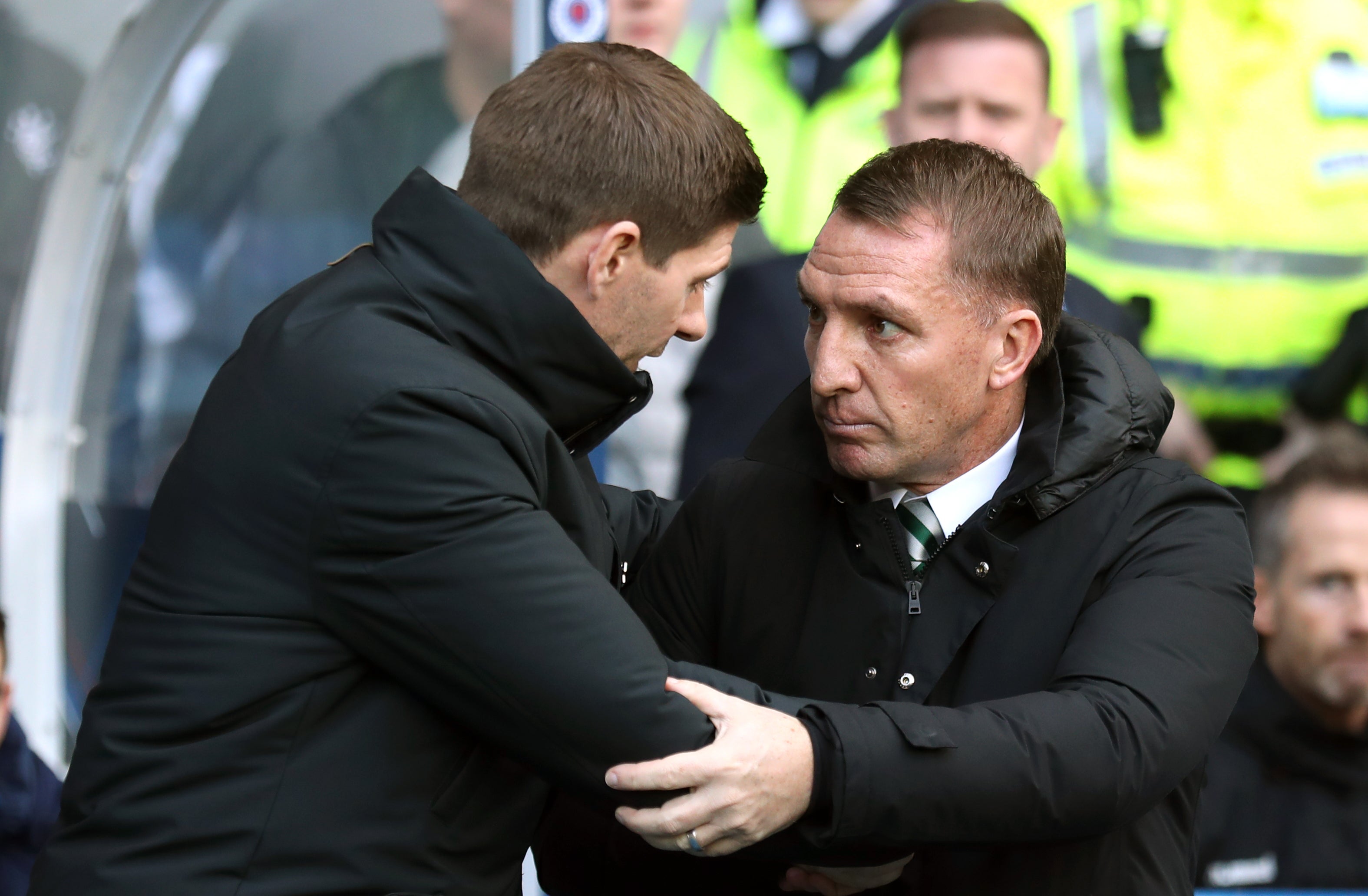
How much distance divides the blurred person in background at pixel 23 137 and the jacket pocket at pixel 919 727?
121 inches

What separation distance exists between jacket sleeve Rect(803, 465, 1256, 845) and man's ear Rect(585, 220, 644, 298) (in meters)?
0.58

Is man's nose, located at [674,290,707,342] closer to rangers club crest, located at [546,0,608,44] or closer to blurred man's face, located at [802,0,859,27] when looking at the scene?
rangers club crest, located at [546,0,608,44]

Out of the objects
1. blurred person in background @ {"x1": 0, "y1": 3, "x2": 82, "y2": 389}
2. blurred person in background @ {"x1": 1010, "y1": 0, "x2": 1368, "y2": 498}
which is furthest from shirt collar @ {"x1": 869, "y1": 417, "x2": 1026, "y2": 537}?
blurred person in background @ {"x1": 0, "y1": 3, "x2": 82, "y2": 389}

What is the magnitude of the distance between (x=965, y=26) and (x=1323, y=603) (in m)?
1.76

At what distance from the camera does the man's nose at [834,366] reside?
1.98 metres

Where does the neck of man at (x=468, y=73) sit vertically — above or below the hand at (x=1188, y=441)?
above

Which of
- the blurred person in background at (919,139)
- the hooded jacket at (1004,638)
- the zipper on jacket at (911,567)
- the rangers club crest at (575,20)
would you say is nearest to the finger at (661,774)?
the hooded jacket at (1004,638)

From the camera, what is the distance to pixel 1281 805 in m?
3.75

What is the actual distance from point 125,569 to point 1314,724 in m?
3.13

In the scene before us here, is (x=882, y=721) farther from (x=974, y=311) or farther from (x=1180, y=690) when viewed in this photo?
(x=974, y=311)

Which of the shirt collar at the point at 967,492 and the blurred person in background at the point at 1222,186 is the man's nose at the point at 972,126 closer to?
the blurred person in background at the point at 1222,186

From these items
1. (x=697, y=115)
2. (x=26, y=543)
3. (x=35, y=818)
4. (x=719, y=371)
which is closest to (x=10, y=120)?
(x=26, y=543)

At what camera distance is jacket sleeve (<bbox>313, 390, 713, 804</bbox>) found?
156 centimetres

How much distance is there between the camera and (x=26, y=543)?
392 centimetres
